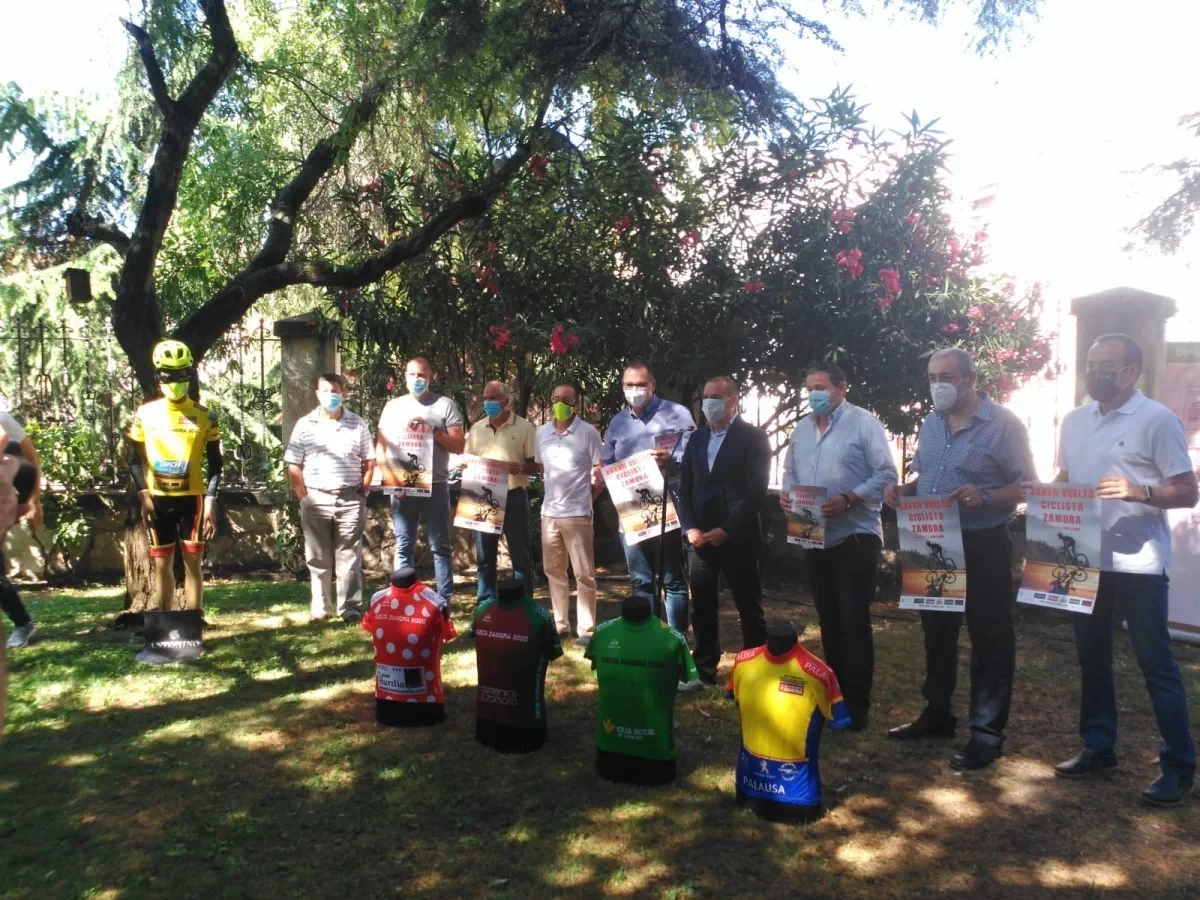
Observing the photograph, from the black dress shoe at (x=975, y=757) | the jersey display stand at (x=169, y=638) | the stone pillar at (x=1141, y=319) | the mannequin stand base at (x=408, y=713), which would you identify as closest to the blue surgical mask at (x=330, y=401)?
the jersey display stand at (x=169, y=638)

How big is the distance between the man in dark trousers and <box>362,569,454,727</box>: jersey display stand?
163cm

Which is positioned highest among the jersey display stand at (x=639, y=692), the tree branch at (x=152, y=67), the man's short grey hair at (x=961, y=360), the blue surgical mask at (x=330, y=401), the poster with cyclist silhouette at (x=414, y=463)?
the tree branch at (x=152, y=67)

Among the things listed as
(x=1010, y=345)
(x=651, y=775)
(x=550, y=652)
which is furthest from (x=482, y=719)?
(x=1010, y=345)

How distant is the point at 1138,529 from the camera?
4340mm

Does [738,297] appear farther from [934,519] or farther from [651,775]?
[651,775]

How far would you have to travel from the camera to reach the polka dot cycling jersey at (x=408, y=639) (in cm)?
511

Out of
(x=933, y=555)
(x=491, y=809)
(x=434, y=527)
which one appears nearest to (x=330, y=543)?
(x=434, y=527)

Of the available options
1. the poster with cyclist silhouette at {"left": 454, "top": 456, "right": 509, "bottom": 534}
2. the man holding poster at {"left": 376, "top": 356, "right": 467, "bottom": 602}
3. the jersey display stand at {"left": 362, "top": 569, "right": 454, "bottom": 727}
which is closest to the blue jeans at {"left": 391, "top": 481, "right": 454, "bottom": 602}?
the man holding poster at {"left": 376, "top": 356, "right": 467, "bottom": 602}

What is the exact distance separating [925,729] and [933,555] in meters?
1.08

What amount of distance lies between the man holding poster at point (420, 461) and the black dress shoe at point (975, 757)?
13.8 feet

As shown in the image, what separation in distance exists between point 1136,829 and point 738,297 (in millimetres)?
5012

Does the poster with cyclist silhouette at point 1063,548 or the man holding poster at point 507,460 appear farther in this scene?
the man holding poster at point 507,460

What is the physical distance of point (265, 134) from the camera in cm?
1556

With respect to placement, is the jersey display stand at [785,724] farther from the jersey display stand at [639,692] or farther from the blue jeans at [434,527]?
the blue jeans at [434,527]
